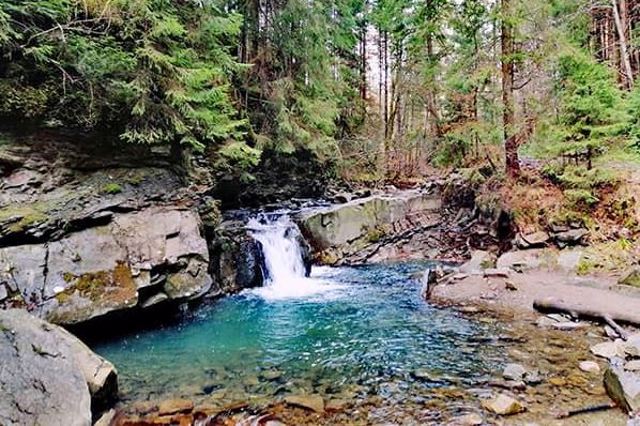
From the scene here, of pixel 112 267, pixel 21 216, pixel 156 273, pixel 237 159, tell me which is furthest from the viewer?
pixel 237 159

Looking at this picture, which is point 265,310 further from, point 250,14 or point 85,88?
point 250,14

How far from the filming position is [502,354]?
6160mm

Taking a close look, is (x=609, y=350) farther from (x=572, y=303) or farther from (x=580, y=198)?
(x=580, y=198)

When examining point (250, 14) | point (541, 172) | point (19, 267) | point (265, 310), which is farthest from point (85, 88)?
point (541, 172)

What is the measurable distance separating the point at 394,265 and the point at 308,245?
2637 mm

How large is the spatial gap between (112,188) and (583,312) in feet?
27.3

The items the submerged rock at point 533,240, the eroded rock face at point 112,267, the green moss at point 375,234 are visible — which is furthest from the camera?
the green moss at point 375,234

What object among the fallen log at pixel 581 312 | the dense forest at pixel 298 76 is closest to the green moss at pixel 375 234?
the dense forest at pixel 298 76

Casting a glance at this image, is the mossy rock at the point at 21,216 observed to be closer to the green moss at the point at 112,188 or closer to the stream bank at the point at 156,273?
the stream bank at the point at 156,273

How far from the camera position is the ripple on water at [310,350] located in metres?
5.54

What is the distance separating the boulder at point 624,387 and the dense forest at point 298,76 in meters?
6.45

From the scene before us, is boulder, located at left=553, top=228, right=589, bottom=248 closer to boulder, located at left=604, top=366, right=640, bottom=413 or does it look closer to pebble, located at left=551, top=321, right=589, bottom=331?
pebble, located at left=551, top=321, right=589, bottom=331

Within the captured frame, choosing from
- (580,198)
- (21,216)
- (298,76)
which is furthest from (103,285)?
(298,76)

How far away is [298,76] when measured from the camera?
50.4ft
